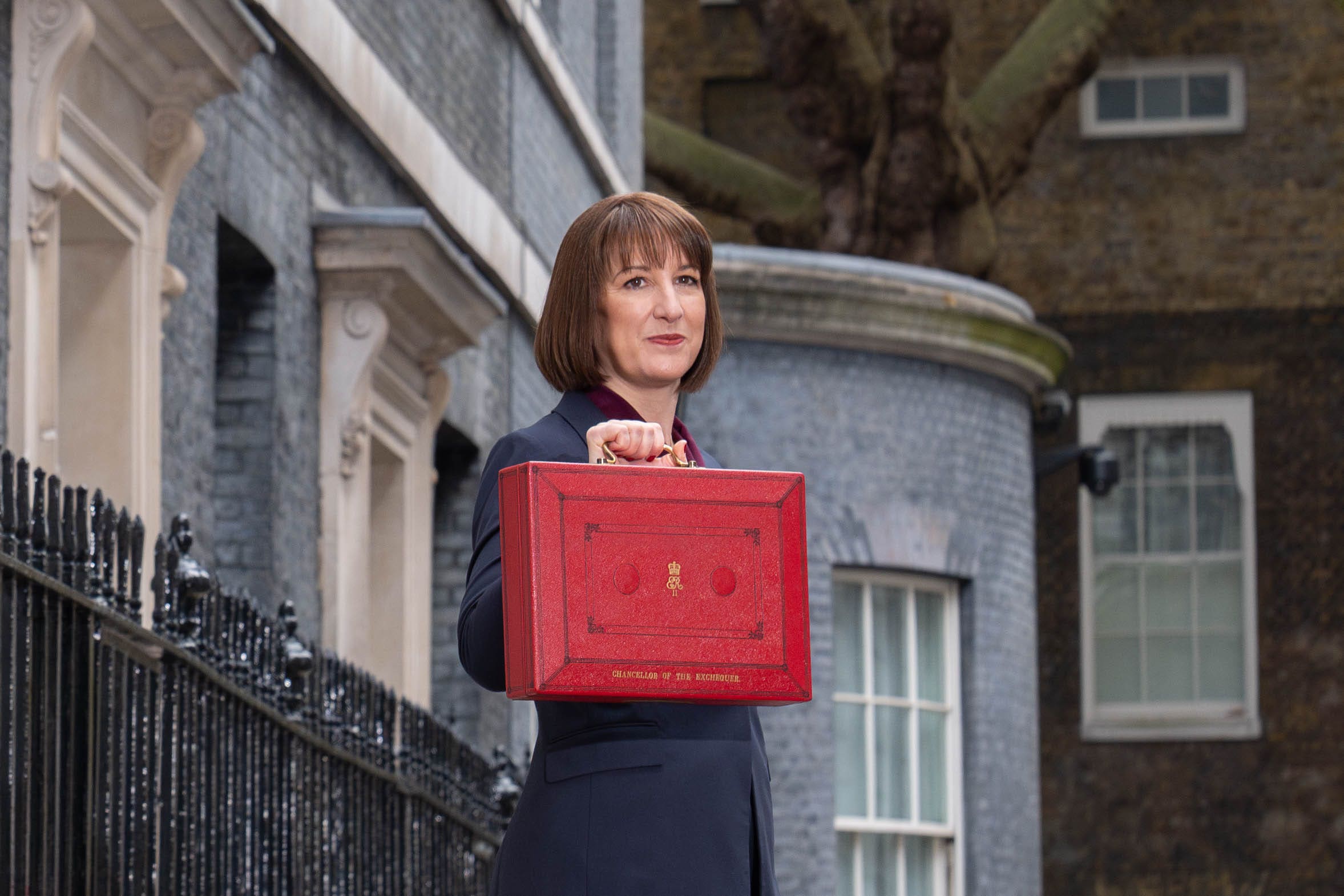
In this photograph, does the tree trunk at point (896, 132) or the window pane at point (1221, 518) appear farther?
the window pane at point (1221, 518)

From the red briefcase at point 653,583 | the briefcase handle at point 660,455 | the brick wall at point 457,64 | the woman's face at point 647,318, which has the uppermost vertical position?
the brick wall at point 457,64

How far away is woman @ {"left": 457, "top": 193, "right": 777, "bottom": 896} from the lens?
345cm

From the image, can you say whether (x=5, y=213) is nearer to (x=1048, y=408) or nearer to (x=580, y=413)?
(x=580, y=413)

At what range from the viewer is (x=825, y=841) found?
1384 centimetres

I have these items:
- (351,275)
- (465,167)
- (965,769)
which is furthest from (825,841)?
(351,275)

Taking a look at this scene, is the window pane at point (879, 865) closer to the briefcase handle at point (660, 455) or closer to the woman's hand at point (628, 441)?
the briefcase handle at point (660, 455)

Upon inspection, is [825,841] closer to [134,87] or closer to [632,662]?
[134,87]

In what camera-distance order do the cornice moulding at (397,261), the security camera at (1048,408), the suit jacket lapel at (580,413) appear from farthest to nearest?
1. the security camera at (1048,408)
2. the cornice moulding at (397,261)
3. the suit jacket lapel at (580,413)

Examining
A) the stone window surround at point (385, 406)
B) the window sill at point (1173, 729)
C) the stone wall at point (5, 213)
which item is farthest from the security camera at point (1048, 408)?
the stone wall at point (5, 213)

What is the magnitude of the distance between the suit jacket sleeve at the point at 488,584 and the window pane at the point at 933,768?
1097 centimetres

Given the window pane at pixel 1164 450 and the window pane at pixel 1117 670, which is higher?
the window pane at pixel 1164 450

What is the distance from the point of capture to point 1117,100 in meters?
23.4

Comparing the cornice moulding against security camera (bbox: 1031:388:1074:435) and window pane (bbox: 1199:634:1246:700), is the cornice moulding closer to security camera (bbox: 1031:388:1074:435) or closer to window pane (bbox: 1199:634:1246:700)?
security camera (bbox: 1031:388:1074:435)

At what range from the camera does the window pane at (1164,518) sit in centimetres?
2261
